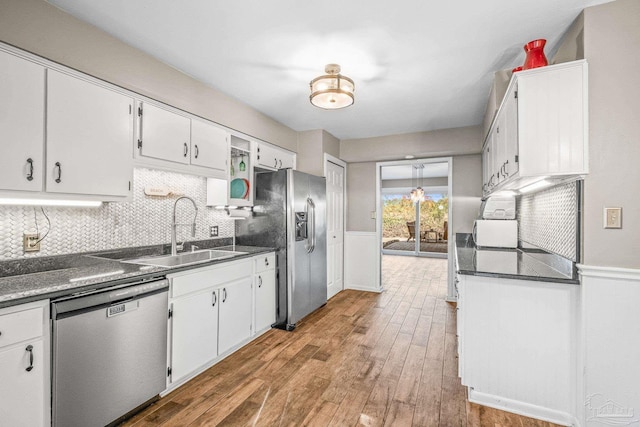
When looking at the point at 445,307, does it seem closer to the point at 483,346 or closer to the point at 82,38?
the point at 483,346

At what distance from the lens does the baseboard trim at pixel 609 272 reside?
5.36 feet

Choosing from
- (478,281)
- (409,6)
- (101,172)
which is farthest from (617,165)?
(101,172)

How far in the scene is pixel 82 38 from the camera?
193 centimetres

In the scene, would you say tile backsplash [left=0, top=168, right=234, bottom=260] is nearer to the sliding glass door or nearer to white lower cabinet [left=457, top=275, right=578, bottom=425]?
white lower cabinet [left=457, top=275, right=578, bottom=425]

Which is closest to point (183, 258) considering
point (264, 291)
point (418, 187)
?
point (264, 291)

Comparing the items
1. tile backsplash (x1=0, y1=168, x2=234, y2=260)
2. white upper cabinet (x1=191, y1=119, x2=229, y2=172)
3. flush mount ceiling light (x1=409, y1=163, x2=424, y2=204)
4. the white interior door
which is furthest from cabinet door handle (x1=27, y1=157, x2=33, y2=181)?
flush mount ceiling light (x1=409, y1=163, x2=424, y2=204)

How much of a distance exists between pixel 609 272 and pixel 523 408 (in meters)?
1.00

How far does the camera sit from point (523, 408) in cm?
192

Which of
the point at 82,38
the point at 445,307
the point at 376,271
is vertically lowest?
the point at 445,307

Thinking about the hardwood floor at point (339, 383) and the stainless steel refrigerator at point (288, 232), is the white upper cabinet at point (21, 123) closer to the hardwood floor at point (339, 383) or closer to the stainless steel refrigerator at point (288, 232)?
the hardwood floor at point (339, 383)

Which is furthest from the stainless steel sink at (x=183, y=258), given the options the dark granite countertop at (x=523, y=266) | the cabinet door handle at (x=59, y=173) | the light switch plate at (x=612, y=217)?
the light switch plate at (x=612, y=217)

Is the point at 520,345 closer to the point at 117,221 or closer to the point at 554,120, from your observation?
the point at 554,120

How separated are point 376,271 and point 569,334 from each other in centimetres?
316

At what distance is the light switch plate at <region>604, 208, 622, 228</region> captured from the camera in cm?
168
